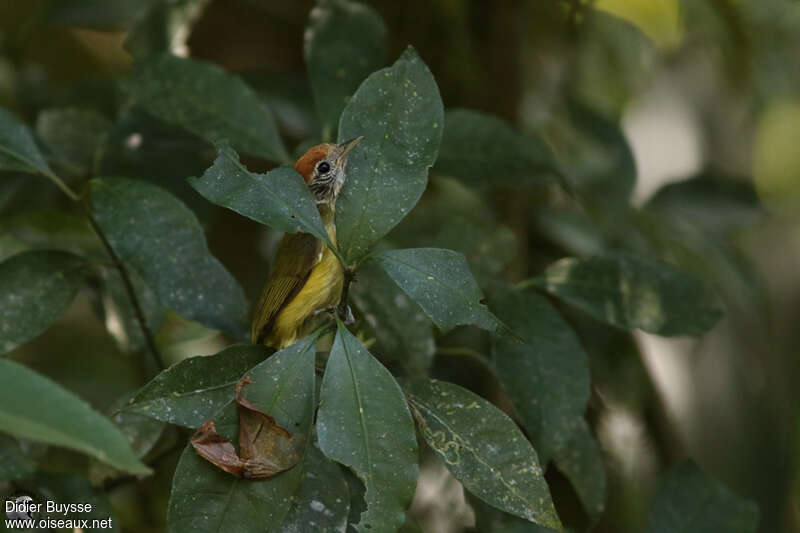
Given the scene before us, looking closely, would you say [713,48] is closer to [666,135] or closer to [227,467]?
[666,135]

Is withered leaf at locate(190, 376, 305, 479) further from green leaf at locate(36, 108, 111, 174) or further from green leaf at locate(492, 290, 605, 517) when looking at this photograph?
green leaf at locate(36, 108, 111, 174)

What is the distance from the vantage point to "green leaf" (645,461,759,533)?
1.52m

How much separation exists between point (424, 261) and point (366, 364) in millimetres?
159

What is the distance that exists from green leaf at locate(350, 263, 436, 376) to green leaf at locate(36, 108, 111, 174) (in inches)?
30.3

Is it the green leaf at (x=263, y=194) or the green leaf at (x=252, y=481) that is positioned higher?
the green leaf at (x=263, y=194)

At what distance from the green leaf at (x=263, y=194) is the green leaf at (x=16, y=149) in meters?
0.43

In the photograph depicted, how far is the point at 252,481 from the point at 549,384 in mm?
561

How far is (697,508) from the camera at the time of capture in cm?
154

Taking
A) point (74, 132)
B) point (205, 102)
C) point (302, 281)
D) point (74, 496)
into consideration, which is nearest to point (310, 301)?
point (302, 281)

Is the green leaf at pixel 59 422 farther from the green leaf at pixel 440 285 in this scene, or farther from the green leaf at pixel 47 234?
the green leaf at pixel 47 234

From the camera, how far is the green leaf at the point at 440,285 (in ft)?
3.48

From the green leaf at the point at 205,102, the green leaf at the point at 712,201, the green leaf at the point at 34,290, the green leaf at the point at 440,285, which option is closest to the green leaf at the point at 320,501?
the green leaf at the point at 440,285

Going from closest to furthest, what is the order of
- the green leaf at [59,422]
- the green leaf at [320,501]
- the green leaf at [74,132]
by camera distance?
the green leaf at [59,422]
the green leaf at [320,501]
the green leaf at [74,132]

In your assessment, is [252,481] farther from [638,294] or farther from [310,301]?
[638,294]
